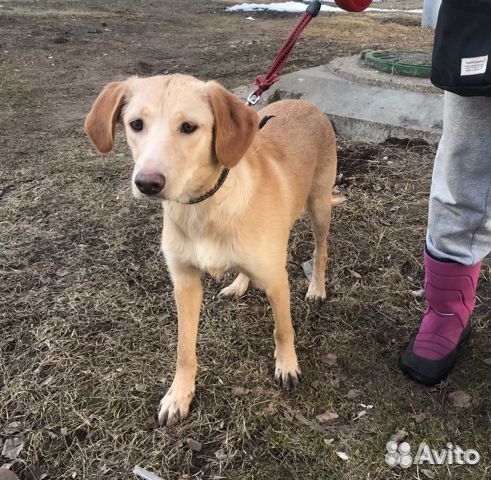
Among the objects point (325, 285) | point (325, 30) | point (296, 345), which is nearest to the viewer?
point (296, 345)

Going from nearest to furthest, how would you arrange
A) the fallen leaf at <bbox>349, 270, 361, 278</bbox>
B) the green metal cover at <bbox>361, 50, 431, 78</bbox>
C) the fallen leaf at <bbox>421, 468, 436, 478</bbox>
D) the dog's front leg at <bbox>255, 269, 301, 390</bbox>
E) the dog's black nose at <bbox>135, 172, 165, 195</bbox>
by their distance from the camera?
the dog's black nose at <bbox>135, 172, 165, 195</bbox>, the fallen leaf at <bbox>421, 468, 436, 478</bbox>, the dog's front leg at <bbox>255, 269, 301, 390</bbox>, the fallen leaf at <bbox>349, 270, 361, 278</bbox>, the green metal cover at <bbox>361, 50, 431, 78</bbox>

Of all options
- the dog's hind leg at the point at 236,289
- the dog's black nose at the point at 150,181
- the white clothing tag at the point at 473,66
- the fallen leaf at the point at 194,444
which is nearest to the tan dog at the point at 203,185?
the dog's black nose at the point at 150,181

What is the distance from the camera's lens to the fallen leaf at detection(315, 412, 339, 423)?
2383 mm

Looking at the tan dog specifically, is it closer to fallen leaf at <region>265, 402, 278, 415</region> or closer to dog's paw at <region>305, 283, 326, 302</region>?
fallen leaf at <region>265, 402, 278, 415</region>

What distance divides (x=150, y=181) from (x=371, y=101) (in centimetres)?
380

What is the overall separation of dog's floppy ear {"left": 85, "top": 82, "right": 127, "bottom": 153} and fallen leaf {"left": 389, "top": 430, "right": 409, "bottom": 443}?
1728 mm

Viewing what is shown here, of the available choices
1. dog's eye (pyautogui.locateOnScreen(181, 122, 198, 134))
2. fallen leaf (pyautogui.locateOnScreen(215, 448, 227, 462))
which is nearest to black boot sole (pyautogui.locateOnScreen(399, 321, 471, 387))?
fallen leaf (pyautogui.locateOnScreen(215, 448, 227, 462))

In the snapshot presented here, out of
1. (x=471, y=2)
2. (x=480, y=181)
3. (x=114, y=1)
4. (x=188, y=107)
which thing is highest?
(x=471, y=2)

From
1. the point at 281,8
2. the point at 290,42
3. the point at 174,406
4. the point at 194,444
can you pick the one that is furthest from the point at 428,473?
the point at 281,8

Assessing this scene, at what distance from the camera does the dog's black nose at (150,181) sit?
1808 millimetres

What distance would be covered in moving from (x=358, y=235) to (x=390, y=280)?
0.59m

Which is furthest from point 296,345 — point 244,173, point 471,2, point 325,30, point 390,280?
point 325,30

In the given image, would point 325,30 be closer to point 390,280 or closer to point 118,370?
point 390,280

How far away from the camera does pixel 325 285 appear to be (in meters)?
3.32
